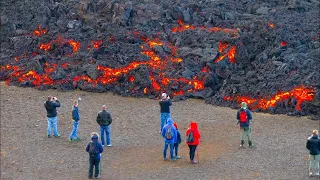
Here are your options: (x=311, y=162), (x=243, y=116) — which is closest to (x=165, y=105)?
(x=243, y=116)

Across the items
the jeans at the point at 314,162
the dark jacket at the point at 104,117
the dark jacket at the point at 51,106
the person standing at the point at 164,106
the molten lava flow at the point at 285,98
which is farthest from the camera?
the molten lava flow at the point at 285,98

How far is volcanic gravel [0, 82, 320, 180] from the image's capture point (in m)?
23.9

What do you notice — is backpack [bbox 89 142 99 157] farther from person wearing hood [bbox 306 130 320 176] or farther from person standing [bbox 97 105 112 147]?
person wearing hood [bbox 306 130 320 176]

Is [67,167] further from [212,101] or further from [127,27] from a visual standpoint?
[127,27]

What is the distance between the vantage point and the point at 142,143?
2808 centimetres

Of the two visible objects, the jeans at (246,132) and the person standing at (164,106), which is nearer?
the jeans at (246,132)

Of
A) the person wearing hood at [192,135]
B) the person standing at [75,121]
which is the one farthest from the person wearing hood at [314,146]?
the person standing at [75,121]

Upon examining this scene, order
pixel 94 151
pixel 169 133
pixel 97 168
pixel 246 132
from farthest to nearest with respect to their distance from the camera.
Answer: pixel 246 132 → pixel 169 133 → pixel 97 168 → pixel 94 151

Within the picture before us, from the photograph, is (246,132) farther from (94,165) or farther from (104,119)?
(94,165)

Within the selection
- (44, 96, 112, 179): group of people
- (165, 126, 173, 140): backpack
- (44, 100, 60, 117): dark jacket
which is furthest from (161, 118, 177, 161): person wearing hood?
(44, 100, 60, 117): dark jacket

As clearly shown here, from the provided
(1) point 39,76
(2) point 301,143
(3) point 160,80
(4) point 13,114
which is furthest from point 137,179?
(1) point 39,76

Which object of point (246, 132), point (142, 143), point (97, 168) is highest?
point (246, 132)

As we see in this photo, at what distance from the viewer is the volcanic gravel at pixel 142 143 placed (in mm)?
23891

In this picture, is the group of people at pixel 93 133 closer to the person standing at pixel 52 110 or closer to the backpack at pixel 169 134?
the person standing at pixel 52 110
